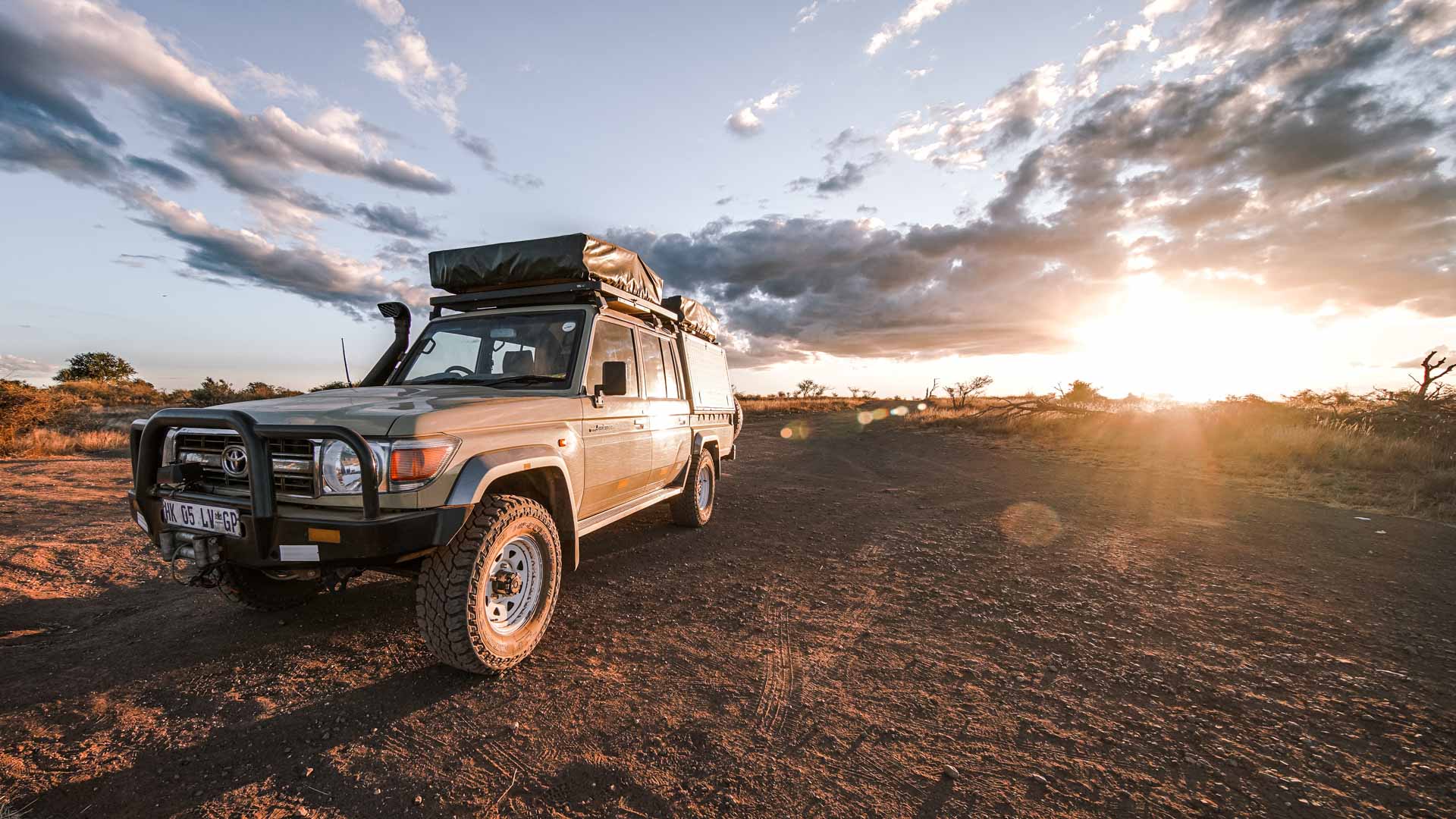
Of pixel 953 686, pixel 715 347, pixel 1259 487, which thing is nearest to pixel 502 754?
pixel 953 686

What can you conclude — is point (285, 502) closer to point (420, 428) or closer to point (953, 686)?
point (420, 428)

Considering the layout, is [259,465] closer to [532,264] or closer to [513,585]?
[513,585]

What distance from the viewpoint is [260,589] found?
3717 mm

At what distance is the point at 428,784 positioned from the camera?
2.22 metres

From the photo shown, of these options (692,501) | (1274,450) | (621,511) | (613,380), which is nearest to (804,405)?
(1274,450)

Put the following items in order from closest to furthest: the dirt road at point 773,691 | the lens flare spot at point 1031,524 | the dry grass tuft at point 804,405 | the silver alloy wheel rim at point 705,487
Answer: the dirt road at point 773,691 < the lens flare spot at point 1031,524 < the silver alloy wheel rim at point 705,487 < the dry grass tuft at point 804,405

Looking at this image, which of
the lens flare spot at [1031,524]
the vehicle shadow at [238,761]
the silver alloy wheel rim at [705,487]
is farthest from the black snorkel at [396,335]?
the lens flare spot at [1031,524]

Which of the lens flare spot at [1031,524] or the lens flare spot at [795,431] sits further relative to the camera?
the lens flare spot at [795,431]

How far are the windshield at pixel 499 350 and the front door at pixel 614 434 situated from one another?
225mm

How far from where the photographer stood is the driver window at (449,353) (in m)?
4.39

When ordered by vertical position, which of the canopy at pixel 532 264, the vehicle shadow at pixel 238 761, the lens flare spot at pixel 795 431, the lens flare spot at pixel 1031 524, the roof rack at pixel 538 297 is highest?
the canopy at pixel 532 264

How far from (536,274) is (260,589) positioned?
2.89 meters

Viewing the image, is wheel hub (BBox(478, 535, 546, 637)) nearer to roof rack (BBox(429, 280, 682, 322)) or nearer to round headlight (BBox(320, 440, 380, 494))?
round headlight (BBox(320, 440, 380, 494))

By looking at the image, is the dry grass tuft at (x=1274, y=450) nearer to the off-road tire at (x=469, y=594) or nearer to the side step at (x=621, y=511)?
the side step at (x=621, y=511)
